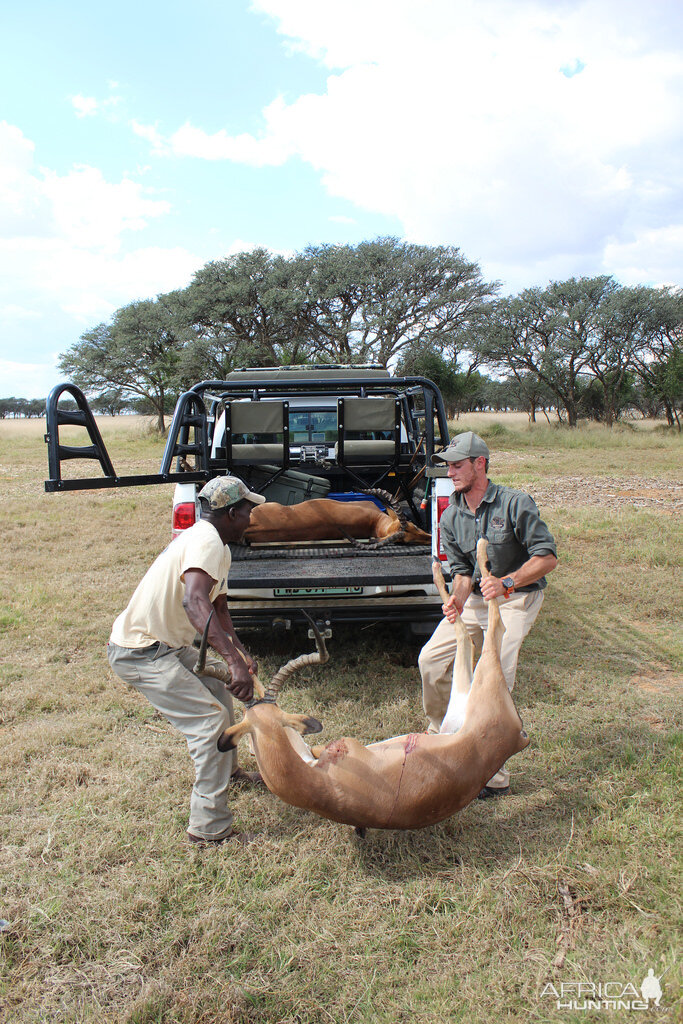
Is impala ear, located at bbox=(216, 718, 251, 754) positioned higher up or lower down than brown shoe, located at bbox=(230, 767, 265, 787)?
higher up

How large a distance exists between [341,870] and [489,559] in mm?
1630

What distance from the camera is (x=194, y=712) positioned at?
3086 millimetres

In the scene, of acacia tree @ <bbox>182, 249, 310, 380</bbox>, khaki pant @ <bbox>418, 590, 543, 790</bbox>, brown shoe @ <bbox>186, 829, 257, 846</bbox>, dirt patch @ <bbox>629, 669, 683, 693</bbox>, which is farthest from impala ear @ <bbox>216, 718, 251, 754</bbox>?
acacia tree @ <bbox>182, 249, 310, 380</bbox>

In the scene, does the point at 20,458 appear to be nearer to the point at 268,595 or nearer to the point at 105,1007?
the point at 268,595

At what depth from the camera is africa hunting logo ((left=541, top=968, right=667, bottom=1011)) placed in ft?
7.03

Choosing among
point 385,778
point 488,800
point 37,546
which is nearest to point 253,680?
point 385,778

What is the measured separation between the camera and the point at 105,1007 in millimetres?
2182

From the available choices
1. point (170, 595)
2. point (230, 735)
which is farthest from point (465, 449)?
point (230, 735)

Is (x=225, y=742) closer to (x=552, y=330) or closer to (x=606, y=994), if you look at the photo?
(x=606, y=994)

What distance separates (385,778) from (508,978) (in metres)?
0.75

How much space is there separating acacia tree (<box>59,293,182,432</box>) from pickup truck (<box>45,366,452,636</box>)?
87.3 ft

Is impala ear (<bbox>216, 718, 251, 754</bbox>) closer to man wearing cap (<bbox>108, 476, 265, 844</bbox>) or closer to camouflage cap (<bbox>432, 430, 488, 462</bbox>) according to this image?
man wearing cap (<bbox>108, 476, 265, 844</bbox>)

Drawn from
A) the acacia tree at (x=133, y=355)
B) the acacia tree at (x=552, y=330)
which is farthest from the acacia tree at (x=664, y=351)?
the acacia tree at (x=133, y=355)

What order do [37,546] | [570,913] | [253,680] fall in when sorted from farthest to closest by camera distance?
[37,546] < [253,680] < [570,913]
